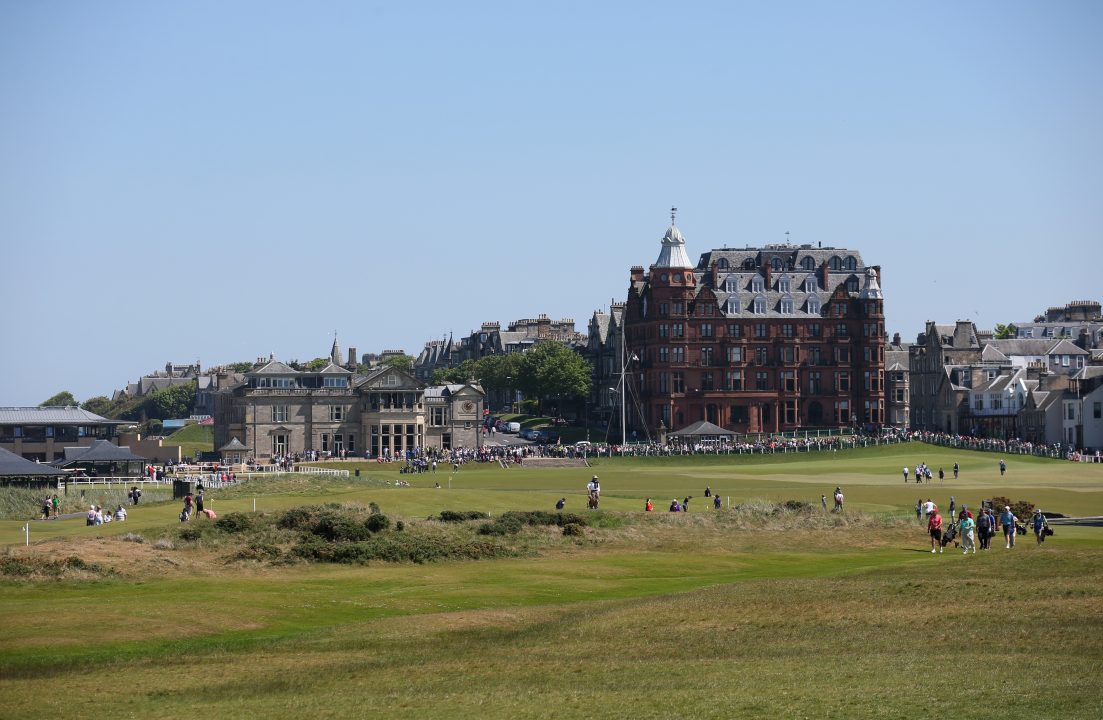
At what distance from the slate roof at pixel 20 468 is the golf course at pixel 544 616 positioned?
18.6m

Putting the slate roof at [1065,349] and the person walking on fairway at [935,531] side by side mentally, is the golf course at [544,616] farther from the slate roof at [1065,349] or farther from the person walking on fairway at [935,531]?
the slate roof at [1065,349]

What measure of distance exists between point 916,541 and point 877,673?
36.9 m

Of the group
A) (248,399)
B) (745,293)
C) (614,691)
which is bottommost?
(614,691)

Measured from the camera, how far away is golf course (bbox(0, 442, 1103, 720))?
35.1 metres

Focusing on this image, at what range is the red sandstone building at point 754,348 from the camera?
18050 centimetres

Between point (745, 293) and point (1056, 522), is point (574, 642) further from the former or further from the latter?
point (745, 293)

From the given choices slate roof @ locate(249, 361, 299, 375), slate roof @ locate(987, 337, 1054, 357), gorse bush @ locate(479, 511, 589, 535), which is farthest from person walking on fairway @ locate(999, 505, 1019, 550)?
slate roof @ locate(987, 337, 1054, 357)

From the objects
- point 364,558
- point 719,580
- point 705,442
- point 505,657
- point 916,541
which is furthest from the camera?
point 705,442

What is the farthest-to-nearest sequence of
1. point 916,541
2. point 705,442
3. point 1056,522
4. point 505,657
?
point 705,442, point 1056,522, point 916,541, point 505,657

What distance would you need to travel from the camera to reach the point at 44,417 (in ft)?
500

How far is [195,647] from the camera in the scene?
43156mm

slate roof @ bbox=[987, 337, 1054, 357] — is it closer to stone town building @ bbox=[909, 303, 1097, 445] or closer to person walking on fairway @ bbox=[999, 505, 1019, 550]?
stone town building @ bbox=[909, 303, 1097, 445]

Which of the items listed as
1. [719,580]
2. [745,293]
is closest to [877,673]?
[719,580]

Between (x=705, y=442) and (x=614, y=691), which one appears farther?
(x=705, y=442)
